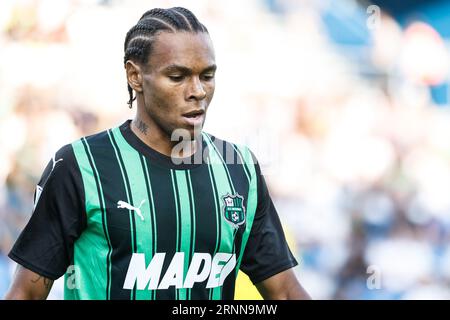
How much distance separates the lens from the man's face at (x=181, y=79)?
8.82ft

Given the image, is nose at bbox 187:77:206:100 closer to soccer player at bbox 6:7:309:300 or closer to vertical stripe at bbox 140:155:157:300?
soccer player at bbox 6:7:309:300

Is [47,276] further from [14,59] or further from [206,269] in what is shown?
[14,59]

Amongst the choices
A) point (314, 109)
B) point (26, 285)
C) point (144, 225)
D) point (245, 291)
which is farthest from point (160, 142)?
point (314, 109)

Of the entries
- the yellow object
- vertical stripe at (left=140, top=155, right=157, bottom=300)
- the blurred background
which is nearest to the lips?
vertical stripe at (left=140, top=155, right=157, bottom=300)

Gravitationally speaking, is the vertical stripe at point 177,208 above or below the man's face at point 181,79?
below

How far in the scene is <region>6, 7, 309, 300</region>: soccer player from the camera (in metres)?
2.61

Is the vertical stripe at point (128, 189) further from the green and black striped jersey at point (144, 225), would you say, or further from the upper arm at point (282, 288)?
the upper arm at point (282, 288)

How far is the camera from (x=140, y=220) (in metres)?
2.67

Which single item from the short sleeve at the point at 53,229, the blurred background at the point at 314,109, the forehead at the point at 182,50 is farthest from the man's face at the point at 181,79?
the blurred background at the point at 314,109

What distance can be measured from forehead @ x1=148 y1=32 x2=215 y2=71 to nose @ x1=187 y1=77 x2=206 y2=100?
0.05 m

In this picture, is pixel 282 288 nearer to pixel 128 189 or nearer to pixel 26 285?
pixel 128 189

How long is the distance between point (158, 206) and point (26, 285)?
1.63ft

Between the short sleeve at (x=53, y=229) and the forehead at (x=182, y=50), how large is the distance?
0.50 m

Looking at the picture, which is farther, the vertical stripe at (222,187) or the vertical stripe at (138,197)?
the vertical stripe at (222,187)
